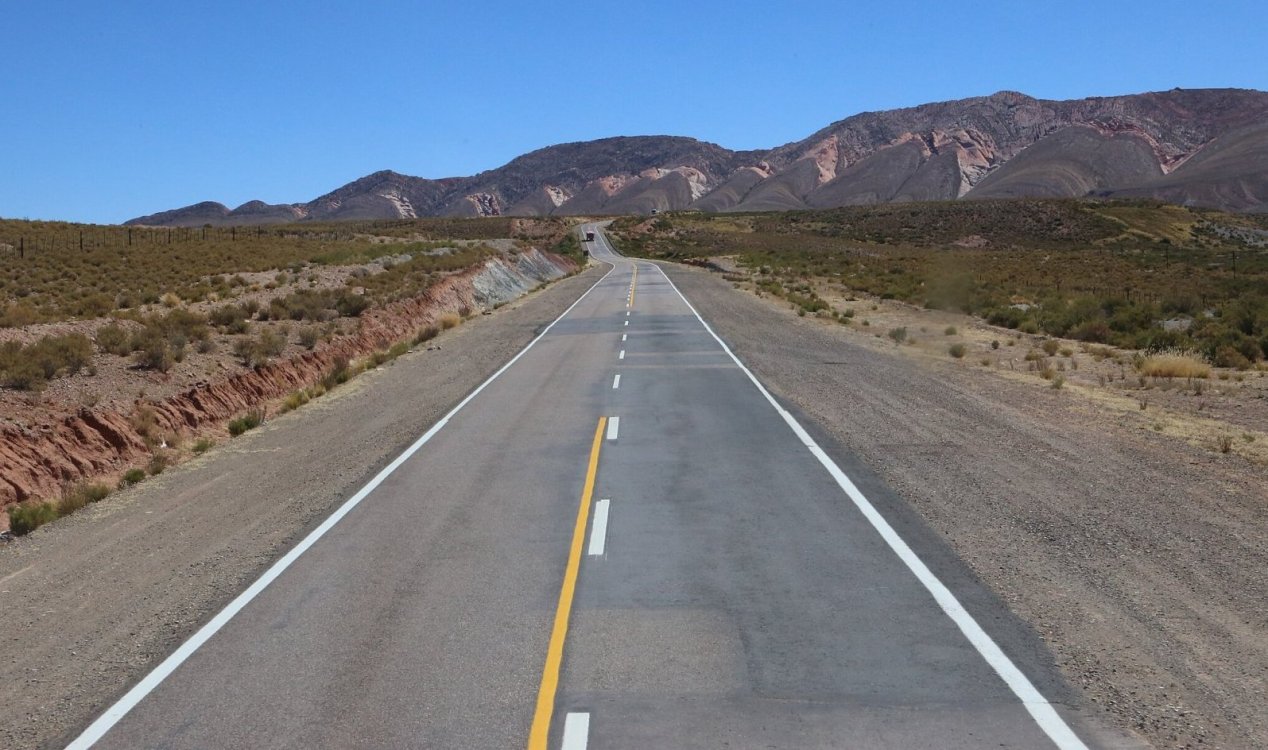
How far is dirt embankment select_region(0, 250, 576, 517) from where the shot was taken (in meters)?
13.6

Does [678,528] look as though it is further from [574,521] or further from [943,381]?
[943,381]

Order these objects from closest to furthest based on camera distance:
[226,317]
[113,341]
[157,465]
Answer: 1. [157,465]
2. [113,341]
3. [226,317]

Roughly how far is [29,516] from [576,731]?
8.97 meters

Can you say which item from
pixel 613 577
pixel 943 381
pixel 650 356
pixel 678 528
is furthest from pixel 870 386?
pixel 613 577

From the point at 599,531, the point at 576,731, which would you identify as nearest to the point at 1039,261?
the point at 599,531

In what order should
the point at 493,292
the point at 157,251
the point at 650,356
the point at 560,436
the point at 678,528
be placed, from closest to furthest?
the point at 678,528, the point at 560,436, the point at 650,356, the point at 493,292, the point at 157,251

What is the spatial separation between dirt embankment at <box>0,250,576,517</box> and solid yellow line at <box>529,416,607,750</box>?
7.37 m

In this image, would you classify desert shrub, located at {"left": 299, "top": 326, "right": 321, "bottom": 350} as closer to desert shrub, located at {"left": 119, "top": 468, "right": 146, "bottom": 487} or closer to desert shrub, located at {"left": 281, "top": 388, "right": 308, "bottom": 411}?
desert shrub, located at {"left": 281, "top": 388, "right": 308, "bottom": 411}

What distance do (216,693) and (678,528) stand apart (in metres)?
4.88

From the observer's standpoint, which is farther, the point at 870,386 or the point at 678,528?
the point at 870,386

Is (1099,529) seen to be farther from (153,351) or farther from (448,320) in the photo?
(448,320)

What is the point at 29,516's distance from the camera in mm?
11445

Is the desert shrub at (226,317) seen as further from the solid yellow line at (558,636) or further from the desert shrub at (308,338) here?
the solid yellow line at (558,636)

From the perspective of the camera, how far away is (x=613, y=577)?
843cm
